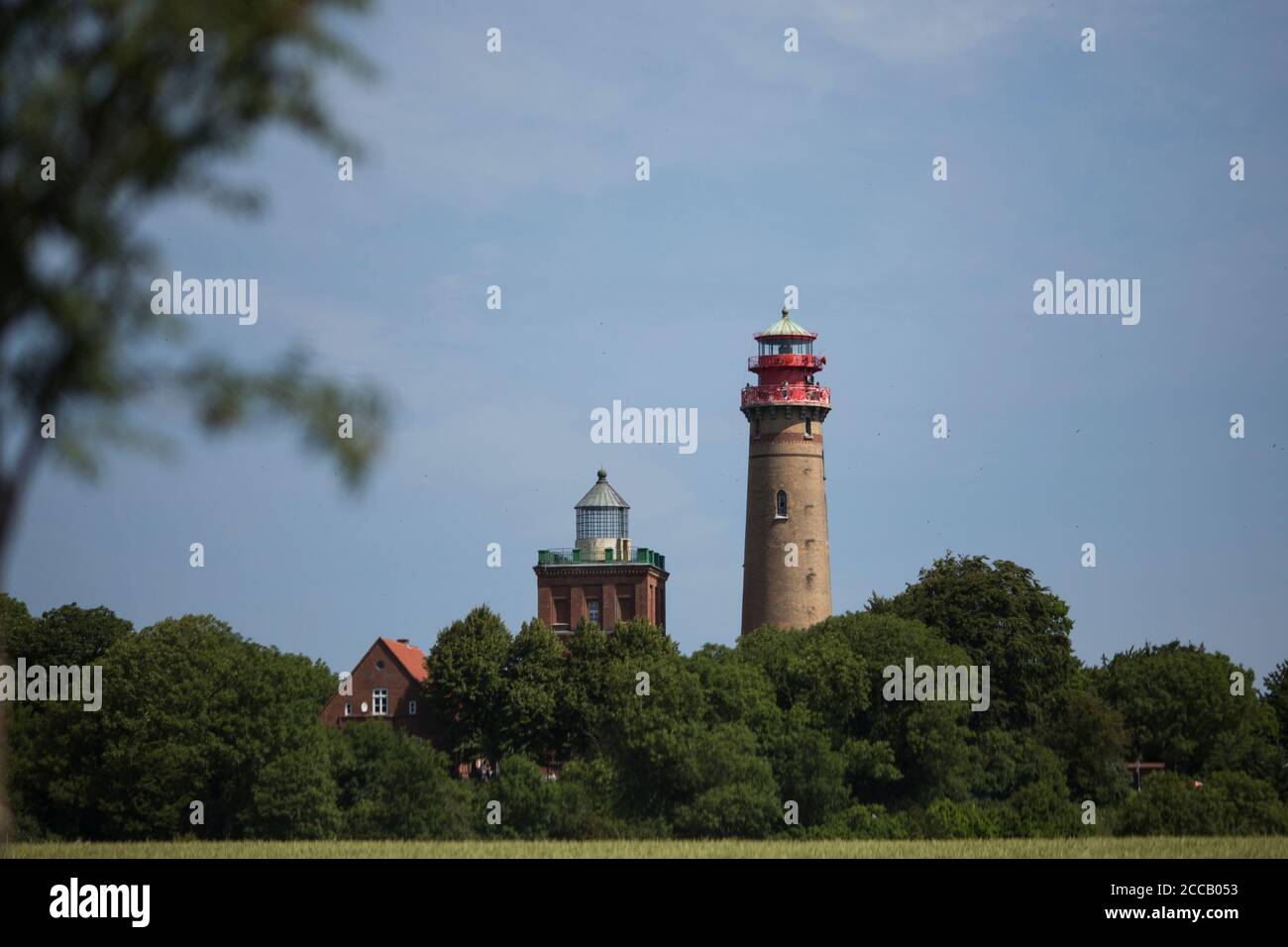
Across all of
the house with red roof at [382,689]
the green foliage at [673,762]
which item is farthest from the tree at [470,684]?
the green foliage at [673,762]

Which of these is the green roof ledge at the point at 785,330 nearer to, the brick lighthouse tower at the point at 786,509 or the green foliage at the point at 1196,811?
the brick lighthouse tower at the point at 786,509

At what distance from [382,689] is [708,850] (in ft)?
190

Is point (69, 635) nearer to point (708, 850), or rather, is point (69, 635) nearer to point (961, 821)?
point (961, 821)

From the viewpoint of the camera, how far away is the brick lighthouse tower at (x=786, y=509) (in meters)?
94.0

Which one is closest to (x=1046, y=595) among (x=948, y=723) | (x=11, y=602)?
(x=948, y=723)

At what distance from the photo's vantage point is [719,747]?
212 ft

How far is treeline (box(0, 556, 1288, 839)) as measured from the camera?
209 ft

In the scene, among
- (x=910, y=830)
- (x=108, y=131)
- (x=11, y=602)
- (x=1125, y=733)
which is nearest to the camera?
(x=108, y=131)

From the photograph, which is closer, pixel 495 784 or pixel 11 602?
pixel 495 784
